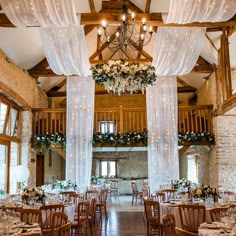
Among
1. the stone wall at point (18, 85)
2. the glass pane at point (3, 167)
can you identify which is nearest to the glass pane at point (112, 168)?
the stone wall at point (18, 85)

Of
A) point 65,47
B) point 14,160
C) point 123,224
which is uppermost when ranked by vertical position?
point 65,47

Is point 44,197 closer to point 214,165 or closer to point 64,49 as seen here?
point 64,49

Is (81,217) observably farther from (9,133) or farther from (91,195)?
(9,133)

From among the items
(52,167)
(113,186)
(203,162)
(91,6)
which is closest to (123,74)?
(91,6)

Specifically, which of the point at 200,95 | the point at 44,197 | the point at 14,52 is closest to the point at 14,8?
the point at 44,197

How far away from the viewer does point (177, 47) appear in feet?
Result: 25.1

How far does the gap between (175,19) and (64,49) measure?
2838mm

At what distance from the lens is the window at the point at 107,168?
664 inches

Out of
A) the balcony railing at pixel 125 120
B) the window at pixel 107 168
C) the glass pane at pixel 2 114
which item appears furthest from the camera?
the window at pixel 107 168

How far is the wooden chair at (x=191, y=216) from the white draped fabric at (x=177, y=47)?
4.01 meters

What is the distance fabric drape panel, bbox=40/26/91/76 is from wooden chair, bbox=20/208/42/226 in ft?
13.1

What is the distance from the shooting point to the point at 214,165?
412 inches

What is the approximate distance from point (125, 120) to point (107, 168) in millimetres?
6143

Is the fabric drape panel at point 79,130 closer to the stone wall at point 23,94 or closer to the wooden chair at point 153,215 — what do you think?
the stone wall at point 23,94
